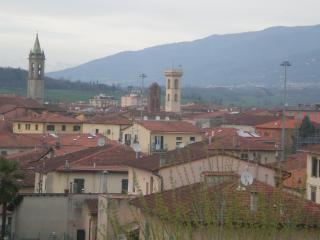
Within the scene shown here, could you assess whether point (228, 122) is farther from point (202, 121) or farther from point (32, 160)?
point (32, 160)

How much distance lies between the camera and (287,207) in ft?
40.5

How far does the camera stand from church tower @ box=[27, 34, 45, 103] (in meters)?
146

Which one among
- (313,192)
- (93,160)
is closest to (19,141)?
(93,160)

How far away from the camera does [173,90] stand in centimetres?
13812

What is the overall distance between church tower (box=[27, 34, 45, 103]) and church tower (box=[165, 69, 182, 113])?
20970 millimetres

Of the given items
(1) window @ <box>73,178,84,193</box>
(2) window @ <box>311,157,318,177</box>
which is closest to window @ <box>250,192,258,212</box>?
(1) window @ <box>73,178,84,193</box>

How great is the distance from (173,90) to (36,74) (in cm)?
2302

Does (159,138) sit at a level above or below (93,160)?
below

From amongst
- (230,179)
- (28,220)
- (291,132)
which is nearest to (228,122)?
(291,132)

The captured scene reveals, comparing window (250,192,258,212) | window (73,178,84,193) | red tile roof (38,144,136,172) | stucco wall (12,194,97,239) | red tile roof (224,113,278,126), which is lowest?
stucco wall (12,194,97,239)

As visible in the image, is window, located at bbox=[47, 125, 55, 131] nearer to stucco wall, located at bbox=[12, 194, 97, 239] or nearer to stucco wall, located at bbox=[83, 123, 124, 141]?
stucco wall, located at bbox=[83, 123, 124, 141]

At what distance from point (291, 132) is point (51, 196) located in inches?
2084

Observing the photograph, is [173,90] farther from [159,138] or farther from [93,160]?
[93,160]

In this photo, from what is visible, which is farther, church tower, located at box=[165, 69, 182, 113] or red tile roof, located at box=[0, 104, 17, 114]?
church tower, located at box=[165, 69, 182, 113]
